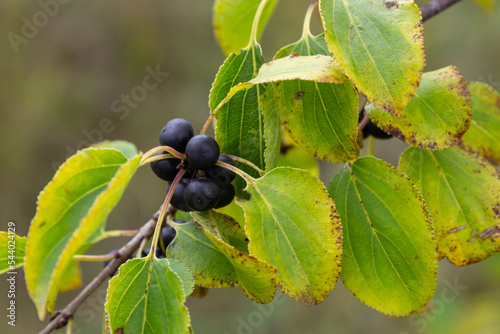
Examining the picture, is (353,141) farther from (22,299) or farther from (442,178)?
(22,299)

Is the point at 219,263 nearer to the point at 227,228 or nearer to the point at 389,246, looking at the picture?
the point at 227,228

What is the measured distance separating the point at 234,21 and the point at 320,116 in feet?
2.16

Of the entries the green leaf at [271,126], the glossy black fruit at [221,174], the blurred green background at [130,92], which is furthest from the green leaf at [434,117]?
the blurred green background at [130,92]

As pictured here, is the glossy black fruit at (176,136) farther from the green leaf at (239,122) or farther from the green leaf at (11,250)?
the green leaf at (11,250)

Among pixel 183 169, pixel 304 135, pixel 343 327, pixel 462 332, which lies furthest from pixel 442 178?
pixel 343 327

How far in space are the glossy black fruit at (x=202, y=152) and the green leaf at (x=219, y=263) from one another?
0.36ft

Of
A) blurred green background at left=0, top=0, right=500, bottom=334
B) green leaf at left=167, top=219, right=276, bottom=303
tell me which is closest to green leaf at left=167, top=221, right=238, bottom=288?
green leaf at left=167, top=219, right=276, bottom=303

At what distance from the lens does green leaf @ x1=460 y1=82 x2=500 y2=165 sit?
1.05 meters

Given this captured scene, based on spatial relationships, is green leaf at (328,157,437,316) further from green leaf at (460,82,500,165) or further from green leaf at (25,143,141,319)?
green leaf at (25,143,141,319)

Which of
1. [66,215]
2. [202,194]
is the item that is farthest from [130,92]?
[66,215]

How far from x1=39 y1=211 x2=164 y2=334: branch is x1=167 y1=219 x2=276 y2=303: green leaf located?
113 mm

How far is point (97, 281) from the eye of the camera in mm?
995

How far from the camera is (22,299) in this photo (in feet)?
13.1

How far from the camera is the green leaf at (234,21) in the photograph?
4.47 ft
